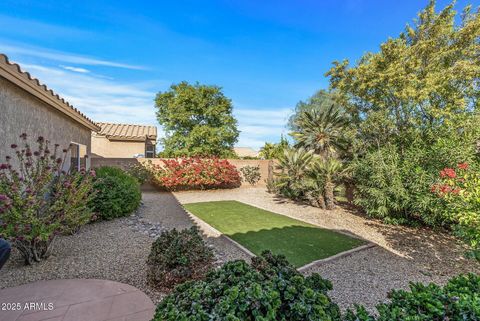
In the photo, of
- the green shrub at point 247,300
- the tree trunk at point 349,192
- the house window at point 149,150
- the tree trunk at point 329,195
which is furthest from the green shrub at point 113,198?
the house window at point 149,150

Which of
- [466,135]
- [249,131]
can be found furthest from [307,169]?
[249,131]

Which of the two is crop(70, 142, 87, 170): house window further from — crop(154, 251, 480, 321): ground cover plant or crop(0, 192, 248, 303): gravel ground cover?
crop(154, 251, 480, 321): ground cover plant

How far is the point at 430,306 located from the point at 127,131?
22.0 meters

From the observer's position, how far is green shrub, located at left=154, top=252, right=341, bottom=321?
1.74 m

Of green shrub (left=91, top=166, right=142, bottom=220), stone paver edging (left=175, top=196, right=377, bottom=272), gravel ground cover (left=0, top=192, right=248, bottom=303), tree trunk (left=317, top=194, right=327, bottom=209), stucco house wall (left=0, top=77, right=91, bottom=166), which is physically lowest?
stone paver edging (left=175, top=196, right=377, bottom=272)

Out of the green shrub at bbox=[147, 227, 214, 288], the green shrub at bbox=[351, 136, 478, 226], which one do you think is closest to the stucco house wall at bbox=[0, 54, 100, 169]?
the green shrub at bbox=[147, 227, 214, 288]

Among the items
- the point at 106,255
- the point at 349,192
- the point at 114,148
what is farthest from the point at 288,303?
the point at 114,148

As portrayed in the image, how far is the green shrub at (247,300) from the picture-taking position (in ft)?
5.70

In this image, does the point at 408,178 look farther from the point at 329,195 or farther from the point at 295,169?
the point at 295,169

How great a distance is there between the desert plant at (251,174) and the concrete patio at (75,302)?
15192 mm

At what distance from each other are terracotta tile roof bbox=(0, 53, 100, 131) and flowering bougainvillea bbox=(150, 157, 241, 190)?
663 cm

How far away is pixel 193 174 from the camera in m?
15.5

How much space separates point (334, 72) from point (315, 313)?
11.6m

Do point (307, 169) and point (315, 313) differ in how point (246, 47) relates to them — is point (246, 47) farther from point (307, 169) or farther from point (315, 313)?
point (315, 313)
